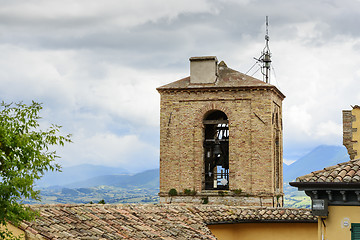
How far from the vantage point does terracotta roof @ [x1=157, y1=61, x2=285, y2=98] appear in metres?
27.9

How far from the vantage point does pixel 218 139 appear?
29.0m

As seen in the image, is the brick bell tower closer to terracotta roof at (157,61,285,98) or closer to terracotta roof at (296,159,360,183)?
terracotta roof at (157,61,285,98)

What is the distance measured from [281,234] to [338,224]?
5.57m

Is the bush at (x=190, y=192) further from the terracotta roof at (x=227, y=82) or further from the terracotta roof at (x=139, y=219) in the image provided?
the terracotta roof at (x=139, y=219)

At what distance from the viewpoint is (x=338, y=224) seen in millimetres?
14930

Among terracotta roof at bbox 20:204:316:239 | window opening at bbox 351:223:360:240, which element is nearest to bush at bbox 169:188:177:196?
terracotta roof at bbox 20:204:316:239

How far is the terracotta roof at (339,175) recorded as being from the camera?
1452 cm

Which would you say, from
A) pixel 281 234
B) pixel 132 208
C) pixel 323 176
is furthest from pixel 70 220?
pixel 281 234

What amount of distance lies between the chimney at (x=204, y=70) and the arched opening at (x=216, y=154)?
1.47m

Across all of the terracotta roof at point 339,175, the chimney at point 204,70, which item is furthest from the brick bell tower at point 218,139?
the terracotta roof at point 339,175

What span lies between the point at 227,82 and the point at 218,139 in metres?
2.42

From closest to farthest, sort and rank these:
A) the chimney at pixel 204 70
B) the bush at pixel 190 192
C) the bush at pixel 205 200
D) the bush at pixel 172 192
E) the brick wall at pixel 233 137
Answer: the bush at pixel 205 200
the brick wall at pixel 233 137
the bush at pixel 190 192
the chimney at pixel 204 70
the bush at pixel 172 192

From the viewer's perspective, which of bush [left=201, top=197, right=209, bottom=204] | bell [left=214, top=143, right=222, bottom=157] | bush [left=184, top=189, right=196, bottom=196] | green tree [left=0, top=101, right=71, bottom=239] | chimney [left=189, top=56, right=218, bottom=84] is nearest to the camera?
green tree [left=0, top=101, right=71, bottom=239]

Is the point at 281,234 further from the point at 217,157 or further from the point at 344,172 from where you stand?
the point at 217,157
